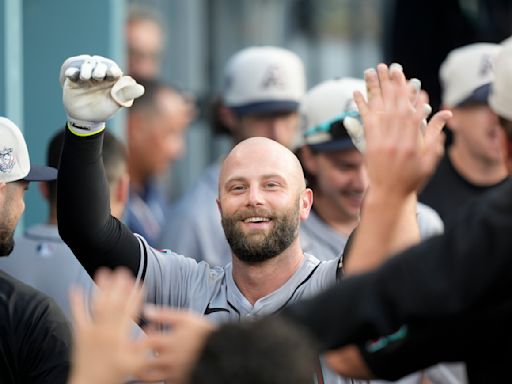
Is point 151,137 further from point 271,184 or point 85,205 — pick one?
point 85,205

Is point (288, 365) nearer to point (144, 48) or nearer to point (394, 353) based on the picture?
point (394, 353)

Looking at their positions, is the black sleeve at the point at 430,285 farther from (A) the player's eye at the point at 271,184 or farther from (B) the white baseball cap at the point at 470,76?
(B) the white baseball cap at the point at 470,76

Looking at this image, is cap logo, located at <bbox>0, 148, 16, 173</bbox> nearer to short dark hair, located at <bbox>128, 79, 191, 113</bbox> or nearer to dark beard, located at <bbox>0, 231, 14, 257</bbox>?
dark beard, located at <bbox>0, 231, 14, 257</bbox>

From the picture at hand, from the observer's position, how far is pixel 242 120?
6.32 m

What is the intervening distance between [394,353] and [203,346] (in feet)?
1.45

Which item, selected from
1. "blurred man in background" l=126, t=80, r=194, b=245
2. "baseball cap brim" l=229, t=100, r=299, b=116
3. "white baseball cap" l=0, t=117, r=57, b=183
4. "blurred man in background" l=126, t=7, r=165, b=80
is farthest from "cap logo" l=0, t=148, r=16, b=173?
"blurred man in background" l=126, t=7, r=165, b=80

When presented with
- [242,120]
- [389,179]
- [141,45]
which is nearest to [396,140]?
[389,179]

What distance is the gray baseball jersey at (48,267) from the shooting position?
4.68 meters

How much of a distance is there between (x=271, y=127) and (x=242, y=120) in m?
0.19

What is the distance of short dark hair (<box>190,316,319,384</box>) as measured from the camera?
2291mm

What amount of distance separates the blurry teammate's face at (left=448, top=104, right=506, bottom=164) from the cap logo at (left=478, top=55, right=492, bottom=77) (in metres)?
0.16

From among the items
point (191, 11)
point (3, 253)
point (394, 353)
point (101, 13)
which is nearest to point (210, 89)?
point (191, 11)

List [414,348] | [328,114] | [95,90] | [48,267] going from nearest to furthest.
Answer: [414,348], [95,90], [48,267], [328,114]

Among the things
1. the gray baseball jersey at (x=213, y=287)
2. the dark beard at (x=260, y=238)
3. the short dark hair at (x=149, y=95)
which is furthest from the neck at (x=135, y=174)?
the dark beard at (x=260, y=238)
